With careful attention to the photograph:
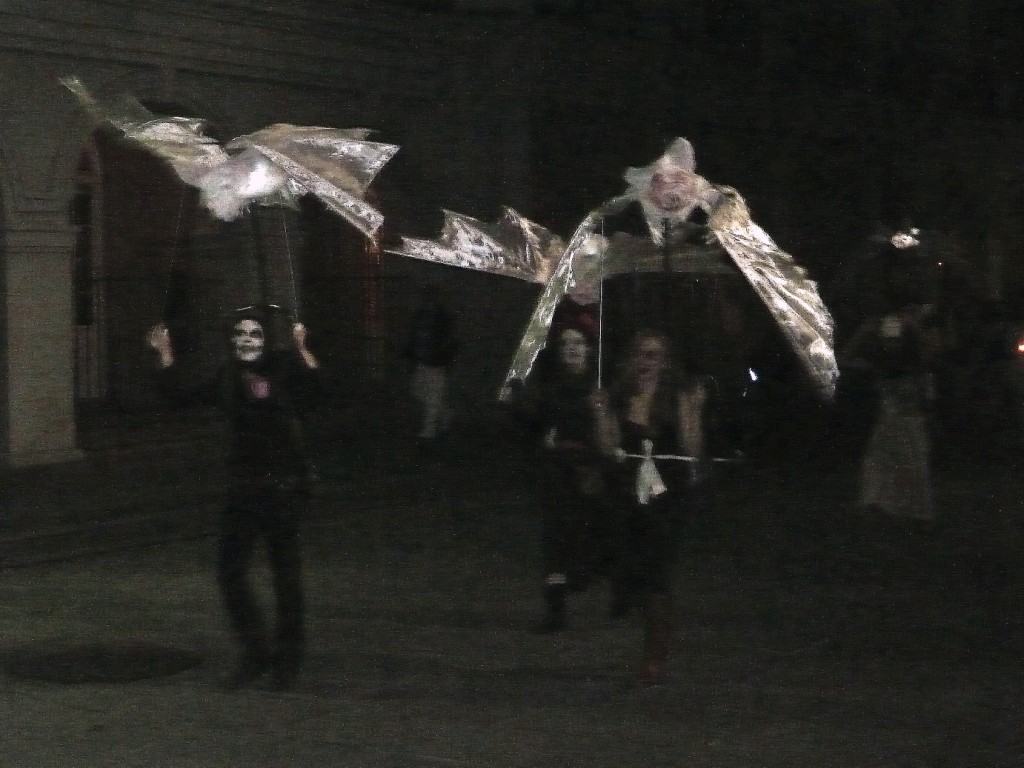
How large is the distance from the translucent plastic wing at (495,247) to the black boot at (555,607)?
5.09 ft

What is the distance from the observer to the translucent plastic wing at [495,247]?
8344mm

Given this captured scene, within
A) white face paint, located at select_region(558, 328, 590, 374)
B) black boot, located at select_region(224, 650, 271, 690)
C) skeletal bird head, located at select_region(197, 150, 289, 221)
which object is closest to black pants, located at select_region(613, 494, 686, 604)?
white face paint, located at select_region(558, 328, 590, 374)

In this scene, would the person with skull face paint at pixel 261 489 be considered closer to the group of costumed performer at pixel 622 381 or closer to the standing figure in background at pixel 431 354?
the group of costumed performer at pixel 622 381

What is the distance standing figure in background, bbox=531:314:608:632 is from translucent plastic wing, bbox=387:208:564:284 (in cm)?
37

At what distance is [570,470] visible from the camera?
341 inches

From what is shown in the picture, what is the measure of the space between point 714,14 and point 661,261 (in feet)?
56.3

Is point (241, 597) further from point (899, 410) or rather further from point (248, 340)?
point (899, 410)

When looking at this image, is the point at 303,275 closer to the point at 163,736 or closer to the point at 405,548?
the point at 405,548

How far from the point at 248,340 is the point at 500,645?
1.98 metres

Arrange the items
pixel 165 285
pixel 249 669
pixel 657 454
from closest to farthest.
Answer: pixel 249 669 → pixel 657 454 → pixel 165 285

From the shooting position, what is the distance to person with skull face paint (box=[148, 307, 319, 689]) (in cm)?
704

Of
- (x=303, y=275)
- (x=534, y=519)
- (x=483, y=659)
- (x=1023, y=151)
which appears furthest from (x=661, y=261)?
(x=1023, y=151)

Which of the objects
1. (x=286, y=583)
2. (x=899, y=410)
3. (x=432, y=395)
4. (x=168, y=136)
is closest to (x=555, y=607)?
(x=286, y=583)

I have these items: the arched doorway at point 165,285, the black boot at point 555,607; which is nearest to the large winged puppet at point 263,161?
the black boot at point 555,607
